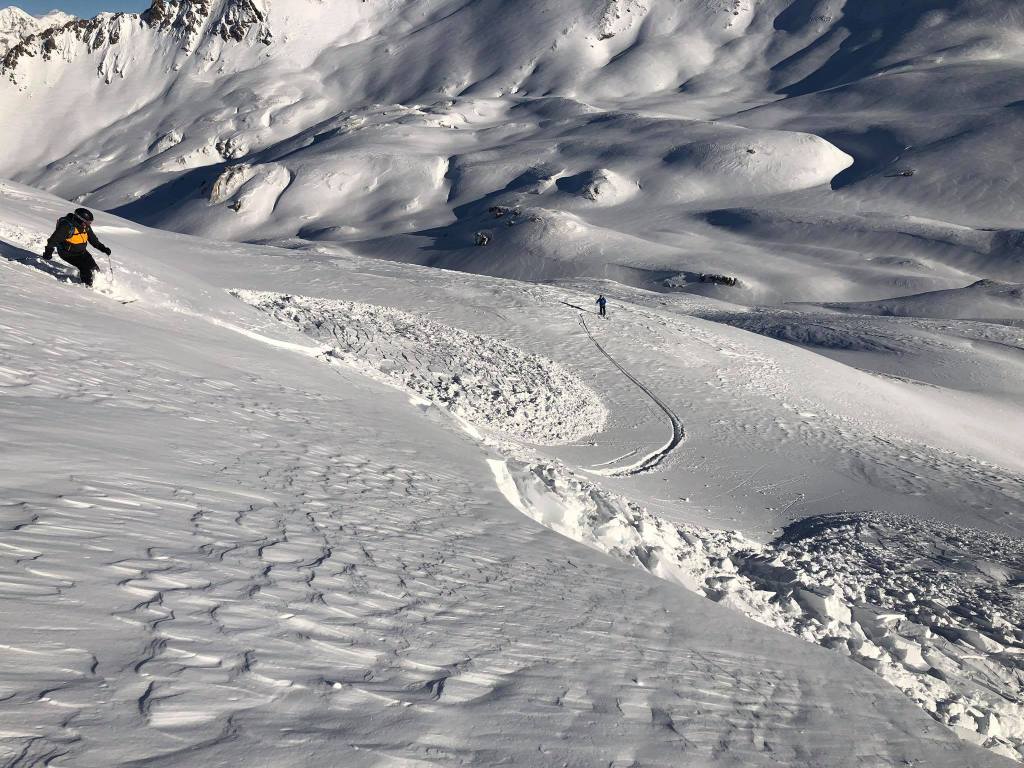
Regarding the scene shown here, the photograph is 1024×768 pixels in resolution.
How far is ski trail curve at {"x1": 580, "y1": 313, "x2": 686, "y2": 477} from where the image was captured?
14.4 m

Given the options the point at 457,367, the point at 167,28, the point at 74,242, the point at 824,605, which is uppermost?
the point at 167,28

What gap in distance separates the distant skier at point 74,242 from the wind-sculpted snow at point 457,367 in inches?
191

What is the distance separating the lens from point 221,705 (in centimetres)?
302

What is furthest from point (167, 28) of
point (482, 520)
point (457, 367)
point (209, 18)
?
point (482, 520)

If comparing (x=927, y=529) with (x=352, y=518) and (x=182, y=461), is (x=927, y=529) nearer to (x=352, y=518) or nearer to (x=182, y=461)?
(x=352, y=518)

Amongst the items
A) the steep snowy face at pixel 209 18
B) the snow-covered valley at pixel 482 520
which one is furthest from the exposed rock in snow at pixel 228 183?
the steep snowy face at pixel 209 18

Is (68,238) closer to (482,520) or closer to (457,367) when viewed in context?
(482,520)

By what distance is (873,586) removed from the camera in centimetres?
962

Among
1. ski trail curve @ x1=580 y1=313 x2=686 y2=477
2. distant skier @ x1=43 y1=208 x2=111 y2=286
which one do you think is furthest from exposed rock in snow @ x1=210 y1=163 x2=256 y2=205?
distant skier @ x1=43 y1=208 x2=111 y2=286

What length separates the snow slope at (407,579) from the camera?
10.4ft

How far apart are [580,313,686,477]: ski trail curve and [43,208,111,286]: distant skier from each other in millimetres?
9258

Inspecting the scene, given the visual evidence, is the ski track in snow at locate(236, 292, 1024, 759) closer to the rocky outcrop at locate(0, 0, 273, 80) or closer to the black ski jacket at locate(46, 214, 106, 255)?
the black ski jacket at locate(46, 214, 106, 255)

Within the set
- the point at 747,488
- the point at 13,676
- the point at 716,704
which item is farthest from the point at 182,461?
the point at 747,488

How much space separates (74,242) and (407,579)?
9779 millimetres
